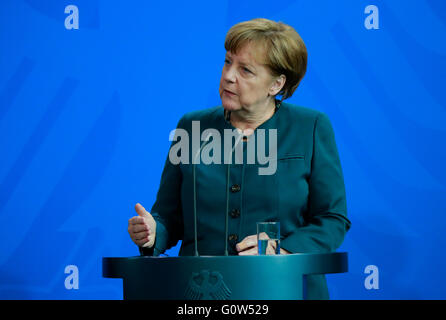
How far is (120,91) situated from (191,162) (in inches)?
52.2

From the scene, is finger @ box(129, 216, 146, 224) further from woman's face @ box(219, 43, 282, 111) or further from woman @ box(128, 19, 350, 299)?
woman's face @ box(219, 43, 282, 111)

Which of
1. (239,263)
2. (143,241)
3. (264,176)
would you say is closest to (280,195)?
(264,176)

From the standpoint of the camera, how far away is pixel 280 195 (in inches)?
85.8

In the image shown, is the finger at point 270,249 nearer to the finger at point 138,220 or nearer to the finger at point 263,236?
the finger at point 263,236

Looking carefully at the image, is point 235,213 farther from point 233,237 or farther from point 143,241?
point 143,241

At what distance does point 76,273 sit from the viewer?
3.45m

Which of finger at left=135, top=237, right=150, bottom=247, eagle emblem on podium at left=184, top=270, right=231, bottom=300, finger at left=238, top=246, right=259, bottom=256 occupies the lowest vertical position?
eagle emblem on podium at left=184, top=270, right=231, bottom=300

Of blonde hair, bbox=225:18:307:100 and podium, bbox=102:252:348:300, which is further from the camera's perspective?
blonde hair, bbox=225:18:307:100

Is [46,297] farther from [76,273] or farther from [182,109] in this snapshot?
[182,109]

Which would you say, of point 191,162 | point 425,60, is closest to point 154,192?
point 191,162

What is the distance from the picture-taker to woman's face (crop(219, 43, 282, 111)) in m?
2.20

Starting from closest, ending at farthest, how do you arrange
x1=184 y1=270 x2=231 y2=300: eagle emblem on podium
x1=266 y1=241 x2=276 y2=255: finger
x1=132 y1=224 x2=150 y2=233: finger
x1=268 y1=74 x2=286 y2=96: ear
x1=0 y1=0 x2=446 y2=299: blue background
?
x1=184 y1=270 x2=231 y2=300: eagle emblem on podium, x1=266 y1=241 x2=276 y2=255: finger, x1=132 y1=224 x2=150 y2=233: finger, x1=268 y1=74 x2=286 y2=96: ear, x1=0 y1=0 x2=446 y2=299: blue background

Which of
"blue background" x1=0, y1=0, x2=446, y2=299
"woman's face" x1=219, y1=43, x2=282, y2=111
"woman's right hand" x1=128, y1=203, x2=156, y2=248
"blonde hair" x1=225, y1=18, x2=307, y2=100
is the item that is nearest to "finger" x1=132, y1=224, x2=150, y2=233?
"woman's right hand" x1=128, y1=203, x2=156, y2=248

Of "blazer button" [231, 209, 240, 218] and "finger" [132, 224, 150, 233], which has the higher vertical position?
"blazer button" [231, 209, 240, 218]
